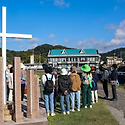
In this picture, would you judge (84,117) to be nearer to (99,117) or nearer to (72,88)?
(99,117)

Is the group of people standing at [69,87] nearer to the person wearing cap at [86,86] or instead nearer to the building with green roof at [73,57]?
the person wearing cap at [86,86]

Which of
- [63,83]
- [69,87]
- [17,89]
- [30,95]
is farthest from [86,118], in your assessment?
[17,89]

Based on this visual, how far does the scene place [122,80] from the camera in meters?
20.0

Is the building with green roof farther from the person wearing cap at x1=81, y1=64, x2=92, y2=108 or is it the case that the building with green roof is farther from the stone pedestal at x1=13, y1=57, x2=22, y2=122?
the stone pedestal at x1=13, y1=57, x2=22, y2=122

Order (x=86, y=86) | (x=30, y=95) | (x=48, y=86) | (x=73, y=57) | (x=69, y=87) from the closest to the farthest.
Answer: (x=30, y=95)
(x=48, y=86)
(x=69, y=87)
(x=86, y=86)
(x=73, y=57)

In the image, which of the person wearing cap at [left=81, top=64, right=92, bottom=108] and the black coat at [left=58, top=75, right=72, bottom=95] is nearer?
the black coat at [left=58, top=75, right=72, bottom=95]

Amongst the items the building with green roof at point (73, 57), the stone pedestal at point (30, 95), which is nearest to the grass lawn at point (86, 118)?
the stone pedestal at point (30, 95)

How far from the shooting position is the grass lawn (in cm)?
574

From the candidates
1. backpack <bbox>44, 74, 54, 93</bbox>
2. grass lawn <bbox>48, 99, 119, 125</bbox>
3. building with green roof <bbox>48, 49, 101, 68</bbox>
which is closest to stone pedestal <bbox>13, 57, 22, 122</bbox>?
grass lawn <bbox>48, 99, 119, 125</bbox>

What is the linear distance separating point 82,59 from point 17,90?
52.1m

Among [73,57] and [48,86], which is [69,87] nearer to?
[48,86]

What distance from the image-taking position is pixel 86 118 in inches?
242

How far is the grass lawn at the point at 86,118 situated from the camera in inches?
226

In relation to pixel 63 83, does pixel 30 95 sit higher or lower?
lower
